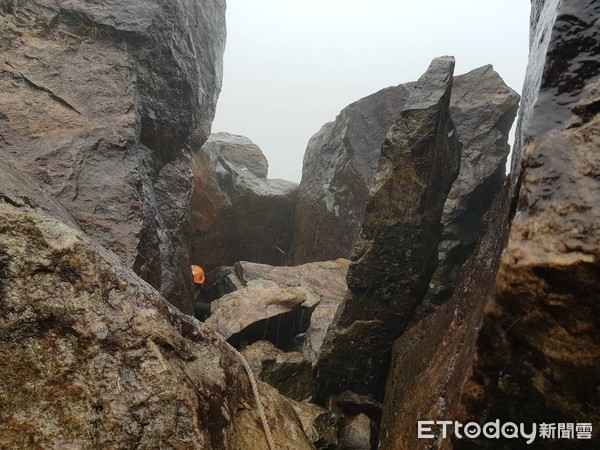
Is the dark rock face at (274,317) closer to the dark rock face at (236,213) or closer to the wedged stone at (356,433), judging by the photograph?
the wedged stone at (356,433)

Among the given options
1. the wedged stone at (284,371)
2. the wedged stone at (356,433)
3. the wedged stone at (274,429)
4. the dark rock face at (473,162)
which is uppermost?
the dark rock face at (473,162)

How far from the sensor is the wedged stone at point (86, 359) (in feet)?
7.10

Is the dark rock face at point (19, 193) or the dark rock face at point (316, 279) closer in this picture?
the dark rock face at point (19, 193)

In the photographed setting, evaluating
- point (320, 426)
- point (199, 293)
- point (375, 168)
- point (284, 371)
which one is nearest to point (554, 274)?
point (320, 426)

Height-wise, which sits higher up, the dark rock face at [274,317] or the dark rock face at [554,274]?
the dark rock face at [554,274]

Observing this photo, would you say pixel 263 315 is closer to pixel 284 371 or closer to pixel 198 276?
pixel 284 371

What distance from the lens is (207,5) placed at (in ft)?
32.1

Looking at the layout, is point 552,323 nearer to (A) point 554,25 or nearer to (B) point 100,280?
(A) point 554,25

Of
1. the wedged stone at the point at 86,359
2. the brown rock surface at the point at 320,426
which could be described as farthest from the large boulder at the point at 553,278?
the brown rock surface at the point at 320,426

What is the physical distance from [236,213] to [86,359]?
413 inches

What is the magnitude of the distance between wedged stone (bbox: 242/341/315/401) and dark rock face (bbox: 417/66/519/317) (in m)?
1.99

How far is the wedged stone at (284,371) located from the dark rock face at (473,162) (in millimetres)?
1991

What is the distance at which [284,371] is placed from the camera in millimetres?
5574

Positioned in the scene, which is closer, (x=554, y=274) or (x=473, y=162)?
(x=554, y=274)
